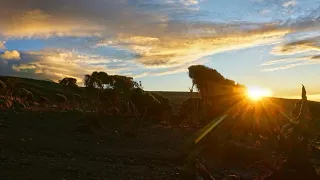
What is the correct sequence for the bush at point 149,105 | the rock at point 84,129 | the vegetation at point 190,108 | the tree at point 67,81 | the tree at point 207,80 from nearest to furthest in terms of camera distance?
the rock at point 84,129 < the vegetation at point 190,108 < the bush at point 149,105 < the tree at point 207,80 < the tree at point 67,81

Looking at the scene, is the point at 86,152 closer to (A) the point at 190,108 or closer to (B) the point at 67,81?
(A) the point at 190,108

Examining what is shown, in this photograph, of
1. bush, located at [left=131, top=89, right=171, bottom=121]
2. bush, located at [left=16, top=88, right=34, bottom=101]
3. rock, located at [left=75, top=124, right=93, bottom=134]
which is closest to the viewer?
rock, located at [left=75, top=124, right=93, bottom=134]

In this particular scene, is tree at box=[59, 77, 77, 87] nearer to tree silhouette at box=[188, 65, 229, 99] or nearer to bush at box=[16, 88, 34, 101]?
bush at box=[16, 88, 34, 101]

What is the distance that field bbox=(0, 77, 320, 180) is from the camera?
49.3 ft

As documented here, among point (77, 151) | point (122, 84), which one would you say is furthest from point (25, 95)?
point (77, 151)

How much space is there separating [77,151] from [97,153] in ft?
3.33

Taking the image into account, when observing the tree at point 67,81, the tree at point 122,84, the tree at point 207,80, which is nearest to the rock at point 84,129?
the tree at point 122,84

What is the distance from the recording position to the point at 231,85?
5575cm

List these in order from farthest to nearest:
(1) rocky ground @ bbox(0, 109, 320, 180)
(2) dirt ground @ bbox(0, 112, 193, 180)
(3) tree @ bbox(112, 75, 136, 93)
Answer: (3) tree @ bbox(112, 75, 136, 93) → (1) rocky ground @ bbox(0, 109, 320, 180) → (2) dirt ground @ bbox(0, 112, 193, 180)

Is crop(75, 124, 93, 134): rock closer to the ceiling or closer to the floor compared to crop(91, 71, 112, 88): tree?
closer to the floor

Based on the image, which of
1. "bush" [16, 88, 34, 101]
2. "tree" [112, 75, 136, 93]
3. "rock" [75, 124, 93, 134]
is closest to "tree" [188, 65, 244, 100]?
"tree" [112, 75, 136, 93]

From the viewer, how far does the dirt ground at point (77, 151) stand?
14717mm

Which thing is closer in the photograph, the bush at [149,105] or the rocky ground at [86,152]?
the rocky ground at [86,152]

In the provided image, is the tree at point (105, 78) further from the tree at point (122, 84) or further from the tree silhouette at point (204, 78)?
the tree silhouette at point (204, 78)
